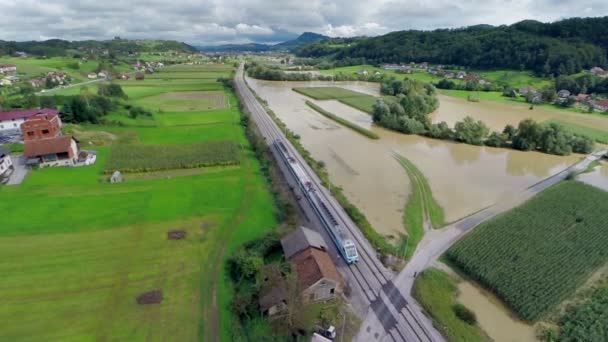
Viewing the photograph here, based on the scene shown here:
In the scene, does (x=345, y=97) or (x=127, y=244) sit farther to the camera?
(x=345, y=97)

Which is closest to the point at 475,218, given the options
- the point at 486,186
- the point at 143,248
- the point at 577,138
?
the point at 486,186

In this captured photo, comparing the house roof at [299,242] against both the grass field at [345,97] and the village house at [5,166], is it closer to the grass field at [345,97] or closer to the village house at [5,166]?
the village house at [5,166]

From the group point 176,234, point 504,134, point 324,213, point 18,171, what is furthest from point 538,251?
point 18,171

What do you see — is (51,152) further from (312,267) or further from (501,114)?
(501,114)

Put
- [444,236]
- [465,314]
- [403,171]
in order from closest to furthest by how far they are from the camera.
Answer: [465,314] < [444,236] < [403,171]

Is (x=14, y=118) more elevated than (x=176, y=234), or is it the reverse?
(x=14, y=118)

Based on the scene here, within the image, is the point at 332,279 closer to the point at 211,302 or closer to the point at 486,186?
the point at 211,302

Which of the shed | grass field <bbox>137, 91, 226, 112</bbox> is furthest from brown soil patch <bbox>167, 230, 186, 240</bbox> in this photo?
grass field <bbox>137, 91, 226, 112</bbox>
